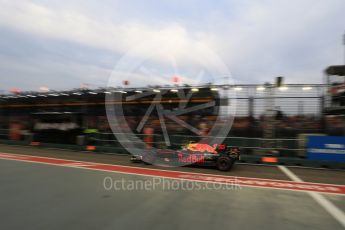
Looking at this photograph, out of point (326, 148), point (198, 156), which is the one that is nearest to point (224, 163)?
point (198, 156)

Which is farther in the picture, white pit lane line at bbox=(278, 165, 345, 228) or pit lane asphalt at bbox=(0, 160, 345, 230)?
white pit lane line at bbox=(278, 165, 345, 228)

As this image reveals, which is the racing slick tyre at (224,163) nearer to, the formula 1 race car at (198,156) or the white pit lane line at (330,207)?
the formula 1 race car at (198,156)

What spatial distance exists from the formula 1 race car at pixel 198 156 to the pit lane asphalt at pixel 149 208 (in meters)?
2.59

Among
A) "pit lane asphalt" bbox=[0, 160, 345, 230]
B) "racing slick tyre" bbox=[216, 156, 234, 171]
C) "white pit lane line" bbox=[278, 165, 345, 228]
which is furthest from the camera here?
"racing slick tyre" bbox=[216, 156, 234, 171]

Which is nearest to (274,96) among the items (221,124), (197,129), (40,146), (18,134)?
(221,124)

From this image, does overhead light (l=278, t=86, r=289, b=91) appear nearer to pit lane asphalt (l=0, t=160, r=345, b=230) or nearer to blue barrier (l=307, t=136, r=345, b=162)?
blue barrier (l=307, t=136, r=345, b=162)

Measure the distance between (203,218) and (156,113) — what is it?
40.6 ft

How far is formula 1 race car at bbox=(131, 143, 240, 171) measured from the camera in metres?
9.78

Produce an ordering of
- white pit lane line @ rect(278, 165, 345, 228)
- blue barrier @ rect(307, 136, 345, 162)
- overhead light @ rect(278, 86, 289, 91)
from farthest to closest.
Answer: overhead light @ rect(278, 86, 289, 91), blue barrier @ rect(307, 136, 345, 162), white pit lane line @ rect(278, 165, 345, 228)

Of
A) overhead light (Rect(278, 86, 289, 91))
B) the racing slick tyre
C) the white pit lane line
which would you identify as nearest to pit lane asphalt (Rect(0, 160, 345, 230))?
the white pit lane line

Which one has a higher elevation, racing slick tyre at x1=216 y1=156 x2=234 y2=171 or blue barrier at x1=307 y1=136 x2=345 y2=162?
blue barrier at x1=307 y1=136 x2=345 y2=162

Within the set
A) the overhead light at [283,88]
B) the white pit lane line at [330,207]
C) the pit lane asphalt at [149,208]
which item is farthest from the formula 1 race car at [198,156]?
the overhead light at [283,88]

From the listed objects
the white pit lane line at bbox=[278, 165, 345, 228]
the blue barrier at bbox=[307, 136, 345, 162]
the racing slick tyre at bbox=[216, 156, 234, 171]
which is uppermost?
the blue barrier at bbox=[307, 136, 345, 162]

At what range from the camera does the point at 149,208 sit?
5.28 metres
